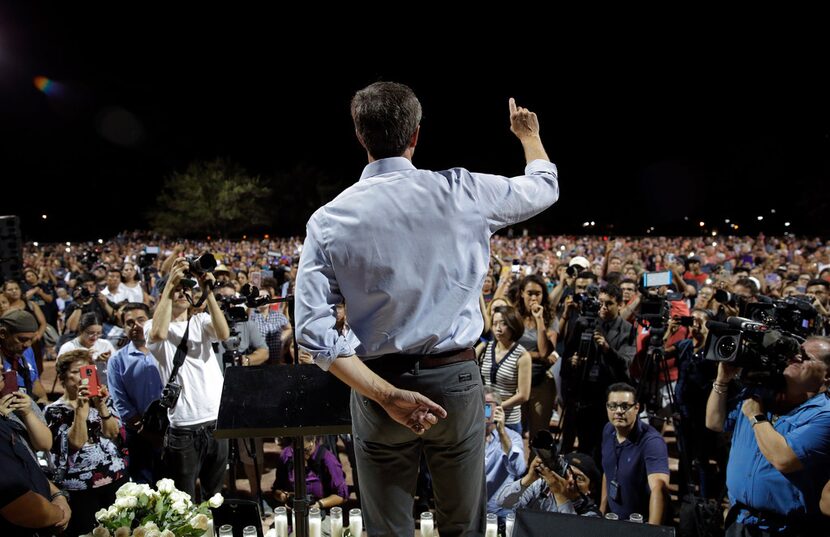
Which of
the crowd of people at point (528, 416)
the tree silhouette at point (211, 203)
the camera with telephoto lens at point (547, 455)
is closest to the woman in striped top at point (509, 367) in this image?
the crowd of people at point (528, 416)

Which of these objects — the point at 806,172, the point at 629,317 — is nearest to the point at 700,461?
the point at 629,317

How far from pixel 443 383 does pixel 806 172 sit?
152 feet

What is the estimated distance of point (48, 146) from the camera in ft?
154

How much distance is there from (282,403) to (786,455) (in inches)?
84.8

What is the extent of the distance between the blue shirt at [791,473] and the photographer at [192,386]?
309 cm

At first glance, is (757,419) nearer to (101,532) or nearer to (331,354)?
(331,354)

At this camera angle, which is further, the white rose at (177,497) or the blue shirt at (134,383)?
the blue shirt at (134,383)

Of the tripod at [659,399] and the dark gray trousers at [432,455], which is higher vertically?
the dark gray trousers at [432,455]

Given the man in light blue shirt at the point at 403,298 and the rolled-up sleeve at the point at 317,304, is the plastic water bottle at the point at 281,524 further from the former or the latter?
the rolled-up sleeve at the point at 317,304

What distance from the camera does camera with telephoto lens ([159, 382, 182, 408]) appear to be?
12.5 ft

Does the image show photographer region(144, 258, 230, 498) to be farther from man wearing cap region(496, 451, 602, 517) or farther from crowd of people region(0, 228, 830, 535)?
man wearing cap region(496, 451, 602, 517)

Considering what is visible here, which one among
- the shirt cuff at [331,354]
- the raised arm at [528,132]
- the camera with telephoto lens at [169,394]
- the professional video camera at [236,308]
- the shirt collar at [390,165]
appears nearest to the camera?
the shirt cuff at [331,354]

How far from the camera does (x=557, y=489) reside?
3.68 metres

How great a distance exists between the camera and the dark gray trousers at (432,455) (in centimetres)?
159
